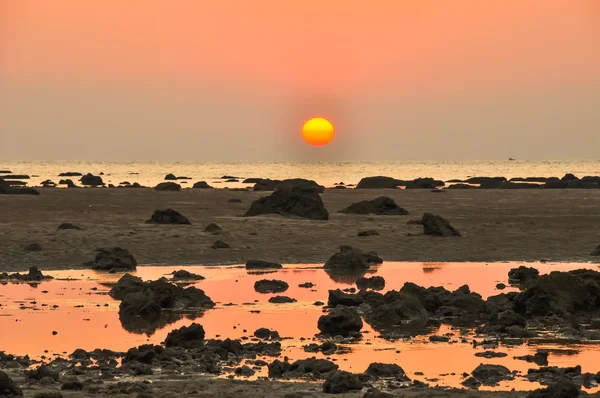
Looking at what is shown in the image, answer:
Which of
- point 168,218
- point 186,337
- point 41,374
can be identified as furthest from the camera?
point 168,218

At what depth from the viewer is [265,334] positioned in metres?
19.9

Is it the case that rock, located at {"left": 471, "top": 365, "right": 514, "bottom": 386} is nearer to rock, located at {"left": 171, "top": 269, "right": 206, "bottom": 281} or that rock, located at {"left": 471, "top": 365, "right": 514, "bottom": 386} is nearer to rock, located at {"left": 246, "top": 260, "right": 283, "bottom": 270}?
rock, located at {"left": 171, "top": 269, "right": 206, "bottom": 281}

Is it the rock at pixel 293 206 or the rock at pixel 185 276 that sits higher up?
the rock at pixel 293 206

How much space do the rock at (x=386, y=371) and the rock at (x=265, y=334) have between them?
3.91m

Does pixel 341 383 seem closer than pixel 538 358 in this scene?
Yes

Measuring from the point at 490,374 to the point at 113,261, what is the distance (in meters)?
17.9

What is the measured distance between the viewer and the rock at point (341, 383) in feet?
47.9

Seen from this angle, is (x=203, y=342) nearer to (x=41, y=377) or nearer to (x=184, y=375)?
(x=184, y=375)

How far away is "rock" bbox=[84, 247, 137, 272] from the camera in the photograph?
31547 mm

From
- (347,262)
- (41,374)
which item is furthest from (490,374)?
(347,262)

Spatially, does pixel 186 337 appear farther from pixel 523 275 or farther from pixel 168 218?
pixel 168 218

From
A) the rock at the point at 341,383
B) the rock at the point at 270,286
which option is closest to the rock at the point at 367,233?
the rock at the point at 270,286

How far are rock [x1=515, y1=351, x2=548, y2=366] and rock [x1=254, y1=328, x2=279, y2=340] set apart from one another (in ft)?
15.6

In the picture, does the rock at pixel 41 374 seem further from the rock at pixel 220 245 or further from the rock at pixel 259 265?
the rock at pixel 220 245
